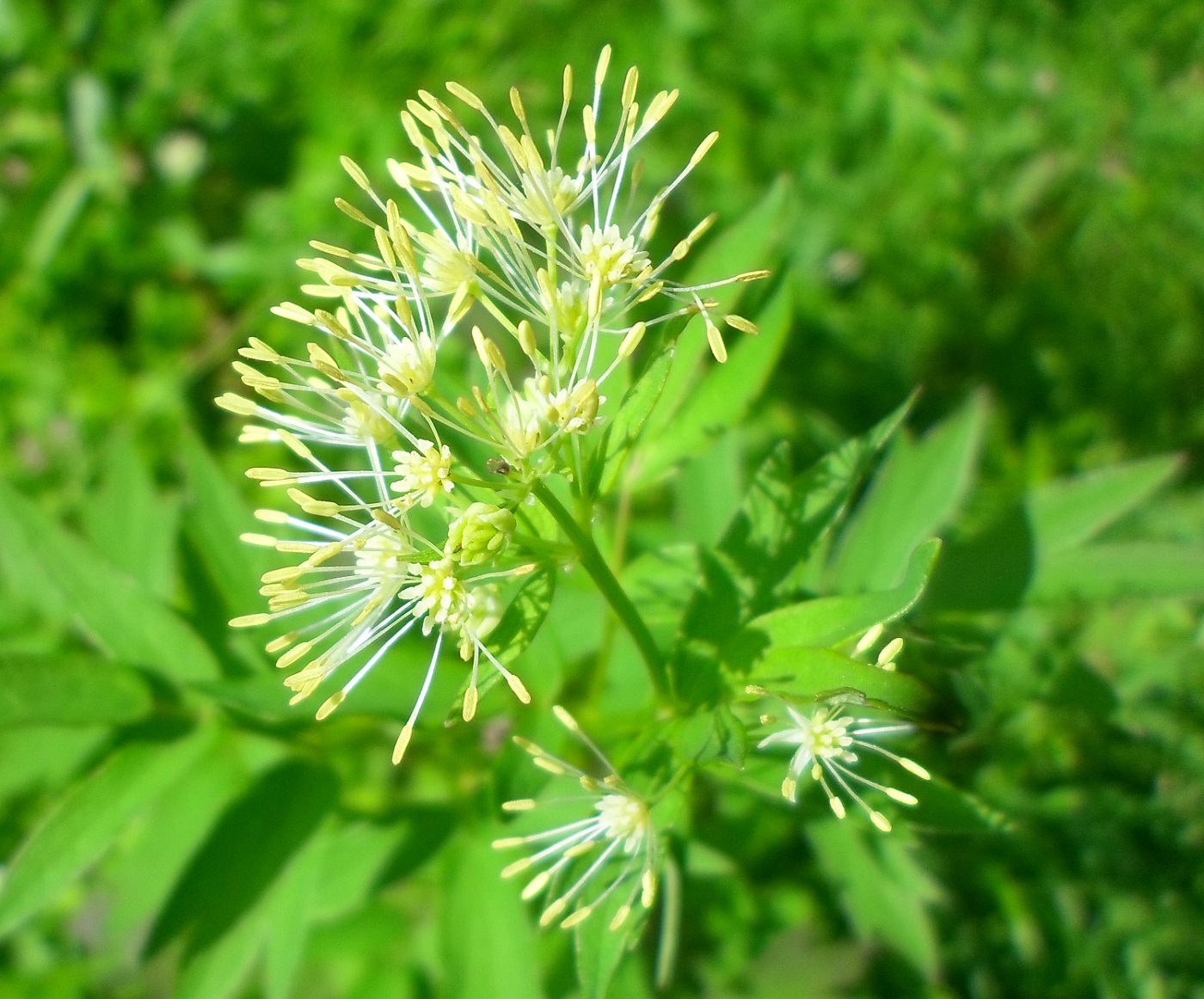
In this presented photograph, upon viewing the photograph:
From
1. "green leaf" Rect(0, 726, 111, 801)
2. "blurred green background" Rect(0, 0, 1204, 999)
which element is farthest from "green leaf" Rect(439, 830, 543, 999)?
"green leaf" Rect(0, 726, 111, 801)

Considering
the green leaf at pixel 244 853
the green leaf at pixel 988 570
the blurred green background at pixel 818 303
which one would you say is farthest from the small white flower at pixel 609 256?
the green leaf at pixel 244 853

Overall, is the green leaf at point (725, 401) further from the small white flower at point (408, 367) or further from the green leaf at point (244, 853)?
the green leaf at point (244, 853)

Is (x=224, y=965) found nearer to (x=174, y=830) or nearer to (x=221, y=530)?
(x=174, y=830)

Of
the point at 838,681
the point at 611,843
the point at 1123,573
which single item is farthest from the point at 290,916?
the point at 1123,573

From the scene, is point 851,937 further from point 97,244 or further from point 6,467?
point 97,244

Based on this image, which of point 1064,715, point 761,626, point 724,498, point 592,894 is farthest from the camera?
point 1064,715

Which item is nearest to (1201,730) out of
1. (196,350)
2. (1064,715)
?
(1064,715)
